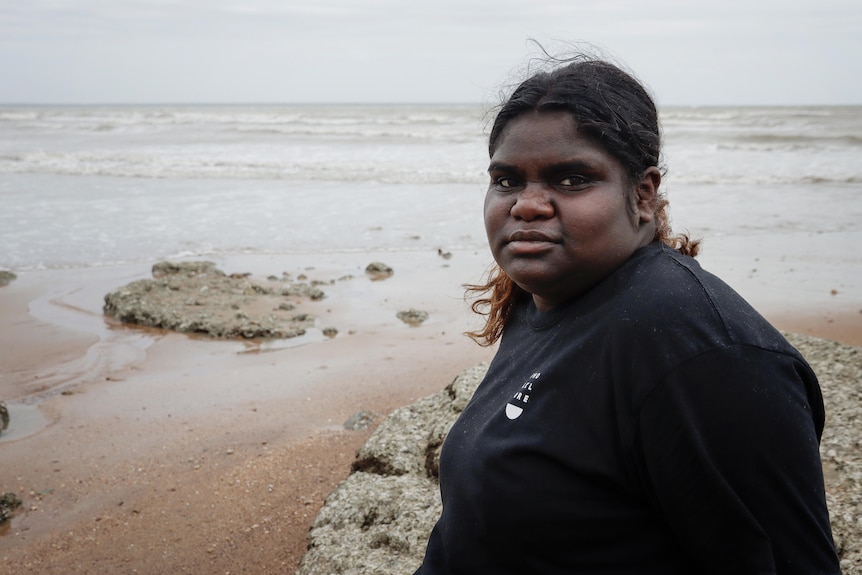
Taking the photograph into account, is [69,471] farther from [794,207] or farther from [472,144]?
[472,144]

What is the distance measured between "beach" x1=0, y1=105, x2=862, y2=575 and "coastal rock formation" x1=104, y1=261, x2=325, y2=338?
176 millimetres

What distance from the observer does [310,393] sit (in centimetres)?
521

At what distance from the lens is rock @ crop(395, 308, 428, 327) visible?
22.5 ft

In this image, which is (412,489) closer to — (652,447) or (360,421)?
(360,421)

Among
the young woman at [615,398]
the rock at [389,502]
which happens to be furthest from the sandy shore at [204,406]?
the young woman at [615,398]

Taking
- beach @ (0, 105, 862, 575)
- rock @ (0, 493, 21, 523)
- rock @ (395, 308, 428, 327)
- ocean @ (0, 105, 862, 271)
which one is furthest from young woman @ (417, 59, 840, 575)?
rock @ (395, 308, 428, 327)

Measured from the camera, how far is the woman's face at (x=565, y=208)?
4.71 ft

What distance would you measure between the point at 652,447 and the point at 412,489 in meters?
2.13

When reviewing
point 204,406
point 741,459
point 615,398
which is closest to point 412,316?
point 204,406

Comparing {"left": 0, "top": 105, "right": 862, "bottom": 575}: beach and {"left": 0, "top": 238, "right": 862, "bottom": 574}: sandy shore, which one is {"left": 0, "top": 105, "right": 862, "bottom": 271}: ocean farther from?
{"left": 0, "top": 238, "right": 862, "bottom": 574}: sandy shore

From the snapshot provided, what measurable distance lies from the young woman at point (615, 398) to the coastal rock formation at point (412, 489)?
1.25 meters

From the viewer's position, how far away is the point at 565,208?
1.43 metres

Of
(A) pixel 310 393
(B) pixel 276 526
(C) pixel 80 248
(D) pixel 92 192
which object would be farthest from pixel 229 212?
(B) pixel 276 526

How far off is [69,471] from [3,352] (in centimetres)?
257
